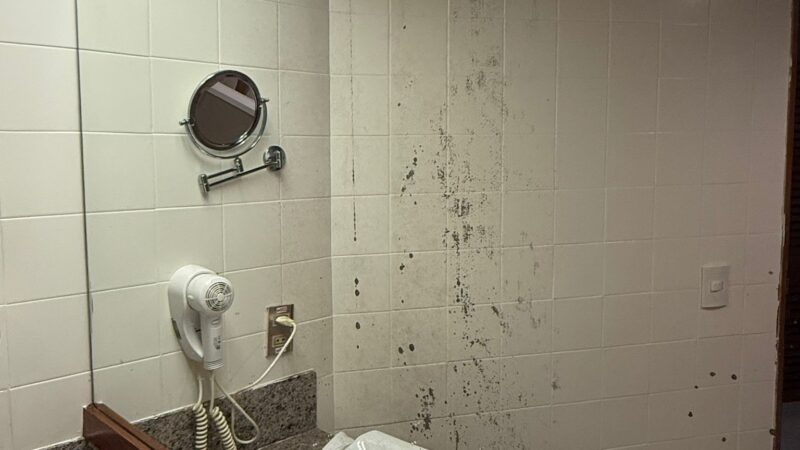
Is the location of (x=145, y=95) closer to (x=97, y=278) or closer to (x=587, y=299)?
(x=97, y=278)

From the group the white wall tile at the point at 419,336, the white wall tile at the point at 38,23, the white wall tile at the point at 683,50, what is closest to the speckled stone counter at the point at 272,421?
the white wall tile at the point at 419,336

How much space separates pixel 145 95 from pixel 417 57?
67cm

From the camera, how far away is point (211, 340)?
1268 millimetres

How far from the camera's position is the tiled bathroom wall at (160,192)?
124 centimetres

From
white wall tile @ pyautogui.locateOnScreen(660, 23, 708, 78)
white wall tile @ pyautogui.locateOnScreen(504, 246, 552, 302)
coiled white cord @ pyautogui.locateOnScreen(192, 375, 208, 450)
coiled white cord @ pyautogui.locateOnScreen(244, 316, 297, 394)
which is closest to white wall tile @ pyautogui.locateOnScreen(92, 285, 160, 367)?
coiled white cord @ pyautogui.locateOnScreen(192, 375, 208, 450)

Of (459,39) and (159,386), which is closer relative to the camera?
(159,386)

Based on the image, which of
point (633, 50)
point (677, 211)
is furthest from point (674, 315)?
point (633, 50)

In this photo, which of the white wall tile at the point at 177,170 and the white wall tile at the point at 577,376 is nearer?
the white wall tile at the point at 177,170

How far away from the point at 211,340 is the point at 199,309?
0.08 metres

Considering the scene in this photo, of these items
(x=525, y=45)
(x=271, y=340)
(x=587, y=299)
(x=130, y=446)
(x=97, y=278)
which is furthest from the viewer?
(x=587, y=299)

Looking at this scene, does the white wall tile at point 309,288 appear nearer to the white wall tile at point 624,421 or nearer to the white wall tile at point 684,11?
the white wall tile at point 624,421

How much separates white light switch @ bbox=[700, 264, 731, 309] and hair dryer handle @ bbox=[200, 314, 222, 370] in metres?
1.30

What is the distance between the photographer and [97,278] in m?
1.28

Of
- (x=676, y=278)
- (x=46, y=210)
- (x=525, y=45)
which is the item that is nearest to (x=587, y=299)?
(x=676, y=278)
